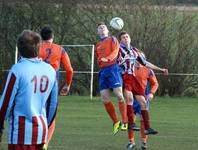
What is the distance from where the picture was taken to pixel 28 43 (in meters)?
6.72

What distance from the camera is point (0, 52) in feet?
109

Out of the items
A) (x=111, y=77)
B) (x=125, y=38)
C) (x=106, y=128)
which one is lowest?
(x=106, y=128)

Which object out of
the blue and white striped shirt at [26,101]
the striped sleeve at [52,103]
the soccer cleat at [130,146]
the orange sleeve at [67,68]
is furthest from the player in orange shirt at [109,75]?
the blue and white striped shirt at [26,101]

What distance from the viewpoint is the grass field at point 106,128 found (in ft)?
44.1

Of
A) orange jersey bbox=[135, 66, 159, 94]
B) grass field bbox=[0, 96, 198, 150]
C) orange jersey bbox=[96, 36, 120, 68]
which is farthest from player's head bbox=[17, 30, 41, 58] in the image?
orange jersey bbox=[96, 36, 120, 68]

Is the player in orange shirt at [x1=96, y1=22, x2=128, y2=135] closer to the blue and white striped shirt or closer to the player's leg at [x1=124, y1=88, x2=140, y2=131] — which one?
the player's leg at [x1=124, y1=88, x2=140, y2=131]

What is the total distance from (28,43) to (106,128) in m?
10.4

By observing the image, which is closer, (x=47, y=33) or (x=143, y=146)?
(x=47, y=33)

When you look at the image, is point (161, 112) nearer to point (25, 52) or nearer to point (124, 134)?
point (124, 134)

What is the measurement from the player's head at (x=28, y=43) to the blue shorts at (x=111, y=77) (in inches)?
300

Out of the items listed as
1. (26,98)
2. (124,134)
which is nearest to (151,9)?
(124,134)

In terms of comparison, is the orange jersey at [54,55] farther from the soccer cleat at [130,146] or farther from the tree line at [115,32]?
the tree line at [115,32]

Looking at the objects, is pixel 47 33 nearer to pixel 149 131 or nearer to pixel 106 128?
pixel 149 131

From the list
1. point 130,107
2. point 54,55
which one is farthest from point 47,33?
point 130,107
